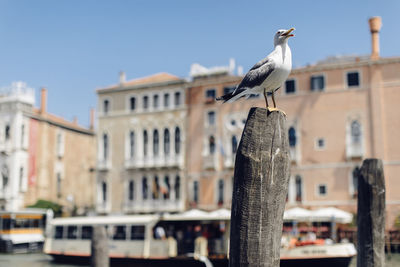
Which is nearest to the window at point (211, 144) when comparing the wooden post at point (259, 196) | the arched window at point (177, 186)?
the arched window at point (177, 186)

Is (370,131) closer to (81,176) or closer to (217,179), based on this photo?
(217,179)

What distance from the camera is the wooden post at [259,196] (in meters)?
3.79

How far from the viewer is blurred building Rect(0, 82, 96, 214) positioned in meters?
35.7

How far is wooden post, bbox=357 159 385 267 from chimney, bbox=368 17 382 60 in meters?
22.5

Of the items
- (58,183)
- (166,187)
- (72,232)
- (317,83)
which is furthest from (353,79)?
(58,183)

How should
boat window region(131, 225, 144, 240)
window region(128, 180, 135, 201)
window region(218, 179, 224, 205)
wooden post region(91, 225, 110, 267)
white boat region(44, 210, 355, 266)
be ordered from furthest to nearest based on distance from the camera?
window region(128, 180, 135, 201), window region(218, 179, 224, 205), boat window region(131, 225, 144, 240), white boat region(44, 210, 355, 266), wooden post region(91, 225, 110, 267)

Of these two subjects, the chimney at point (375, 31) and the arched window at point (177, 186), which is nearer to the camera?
the chimney at point (375, 31)

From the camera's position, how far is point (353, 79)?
29109 millimetres

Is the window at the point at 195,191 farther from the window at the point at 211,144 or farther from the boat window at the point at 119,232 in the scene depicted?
the boat window at the point at 119,232

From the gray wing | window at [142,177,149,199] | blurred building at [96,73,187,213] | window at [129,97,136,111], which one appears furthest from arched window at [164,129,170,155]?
the gray wing

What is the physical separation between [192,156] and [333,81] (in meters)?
9.21

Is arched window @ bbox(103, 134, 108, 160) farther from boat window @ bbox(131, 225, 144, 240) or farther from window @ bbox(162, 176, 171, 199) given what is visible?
boat window @ bbox(131, 225, 144, 240)

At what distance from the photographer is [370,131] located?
28.6 m

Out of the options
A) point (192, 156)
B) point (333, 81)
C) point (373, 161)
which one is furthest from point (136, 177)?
point (373, 161)
